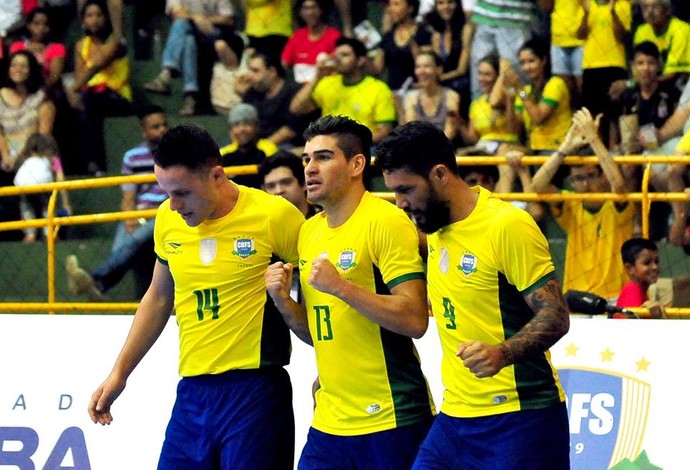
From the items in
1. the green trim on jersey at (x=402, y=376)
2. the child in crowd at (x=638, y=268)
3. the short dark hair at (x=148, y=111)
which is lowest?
the child in crowd at (x=638, y=268)

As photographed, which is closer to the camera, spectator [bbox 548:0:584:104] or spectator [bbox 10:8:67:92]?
spectator [bbox 548:0:584:104]

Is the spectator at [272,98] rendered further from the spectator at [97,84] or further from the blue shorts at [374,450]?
the blue shorts at [374,450]

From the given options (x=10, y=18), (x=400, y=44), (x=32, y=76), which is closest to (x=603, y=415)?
(x=400, y=44)

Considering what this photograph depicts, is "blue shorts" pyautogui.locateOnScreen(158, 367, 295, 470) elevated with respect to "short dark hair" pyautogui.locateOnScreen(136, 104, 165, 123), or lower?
lower

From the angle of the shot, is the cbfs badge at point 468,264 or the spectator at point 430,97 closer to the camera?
the cbfs badge at point 468,264

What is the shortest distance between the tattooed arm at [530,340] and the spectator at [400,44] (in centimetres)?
→ 730

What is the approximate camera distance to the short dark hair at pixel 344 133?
606 centimetres

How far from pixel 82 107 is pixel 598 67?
4.99 meters

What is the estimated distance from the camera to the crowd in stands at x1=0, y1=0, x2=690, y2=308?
10.9 meters

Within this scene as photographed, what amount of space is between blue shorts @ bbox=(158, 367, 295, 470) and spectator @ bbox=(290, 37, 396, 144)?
19.1 feet

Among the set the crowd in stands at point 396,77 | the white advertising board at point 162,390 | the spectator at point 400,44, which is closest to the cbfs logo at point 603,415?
the white advertising board at point 162,390

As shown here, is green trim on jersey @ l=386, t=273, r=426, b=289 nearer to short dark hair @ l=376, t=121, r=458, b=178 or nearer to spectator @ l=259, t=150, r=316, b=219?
short dark hair @ l=376, t=121, r=458, b=178

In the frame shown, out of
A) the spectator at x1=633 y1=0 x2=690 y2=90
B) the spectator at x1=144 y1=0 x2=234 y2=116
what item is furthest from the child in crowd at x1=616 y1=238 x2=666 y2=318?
the spectator at x1=144 y1=0 x2=234 y2=116

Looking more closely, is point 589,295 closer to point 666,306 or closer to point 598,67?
point 666,306
